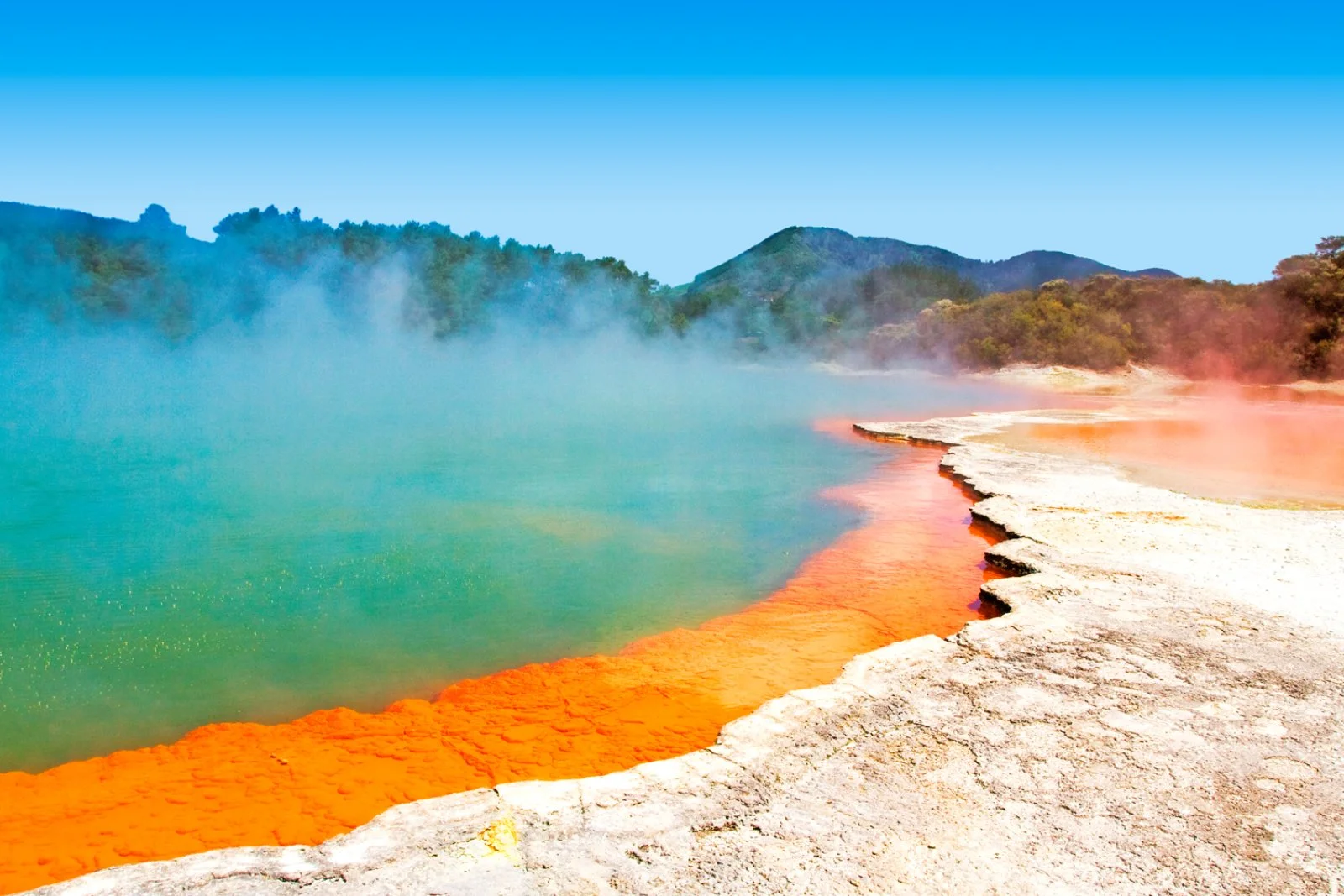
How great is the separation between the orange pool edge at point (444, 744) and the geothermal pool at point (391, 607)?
0.7 inches

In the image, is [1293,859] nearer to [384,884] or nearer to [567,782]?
[567,782]

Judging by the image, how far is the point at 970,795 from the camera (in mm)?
3176

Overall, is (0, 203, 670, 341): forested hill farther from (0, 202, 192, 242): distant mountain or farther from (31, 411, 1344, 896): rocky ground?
(31, 411, 1344, 896): rocky ground

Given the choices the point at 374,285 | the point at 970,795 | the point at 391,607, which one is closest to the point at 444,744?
the point at 391,607

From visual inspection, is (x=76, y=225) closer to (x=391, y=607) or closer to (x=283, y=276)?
(x=283, y=276)

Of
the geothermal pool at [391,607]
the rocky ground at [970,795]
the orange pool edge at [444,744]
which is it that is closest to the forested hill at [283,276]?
the geothermal pool at [391,607]

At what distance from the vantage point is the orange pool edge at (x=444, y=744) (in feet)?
12.0

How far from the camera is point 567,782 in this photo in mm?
3330

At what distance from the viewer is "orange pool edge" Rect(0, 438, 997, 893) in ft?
12.0

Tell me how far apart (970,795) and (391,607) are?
4.75 metres

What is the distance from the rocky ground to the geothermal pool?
912mm

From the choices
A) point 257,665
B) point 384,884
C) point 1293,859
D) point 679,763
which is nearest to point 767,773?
point 679,763

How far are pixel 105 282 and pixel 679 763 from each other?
5242 cm

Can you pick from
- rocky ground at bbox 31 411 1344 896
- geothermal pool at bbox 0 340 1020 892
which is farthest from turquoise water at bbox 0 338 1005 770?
rocky ground at bbox 31 411 1344 896
